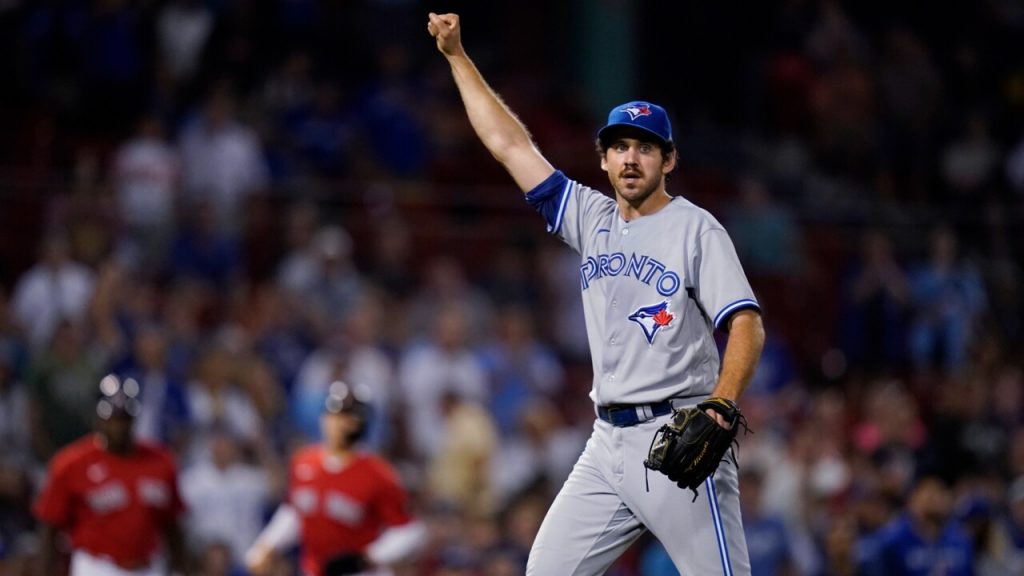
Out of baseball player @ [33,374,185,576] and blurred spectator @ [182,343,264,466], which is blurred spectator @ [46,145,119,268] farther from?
baseball player @ [33,374,185,576]

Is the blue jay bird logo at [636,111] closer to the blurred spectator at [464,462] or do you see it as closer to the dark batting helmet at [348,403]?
the dark batting helmet at [348,403]

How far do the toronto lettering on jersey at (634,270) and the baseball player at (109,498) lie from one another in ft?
11.9

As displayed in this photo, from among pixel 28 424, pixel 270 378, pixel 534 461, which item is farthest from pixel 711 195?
pixel 28 424

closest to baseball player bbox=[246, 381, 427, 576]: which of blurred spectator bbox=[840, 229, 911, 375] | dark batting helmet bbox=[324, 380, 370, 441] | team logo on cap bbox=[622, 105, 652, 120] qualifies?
dark batting helmet bbox=[324, 380, 370, 441]

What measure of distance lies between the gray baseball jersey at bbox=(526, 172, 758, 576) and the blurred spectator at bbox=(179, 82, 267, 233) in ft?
26.9

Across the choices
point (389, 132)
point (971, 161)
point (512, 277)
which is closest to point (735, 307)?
point (512, 277)

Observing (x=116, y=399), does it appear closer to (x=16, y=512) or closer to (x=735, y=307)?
(x=16, y=512)

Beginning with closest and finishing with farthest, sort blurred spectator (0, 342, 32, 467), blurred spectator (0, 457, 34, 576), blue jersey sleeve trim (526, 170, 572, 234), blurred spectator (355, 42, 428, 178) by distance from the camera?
blue jersey sleeve trim (526, 170, 572, 234)
blurred spectator (0, 457, 34, 576)
blurred spectator (0, 342, 32, 467)
blurred spectator (355, 42, 428, 178)

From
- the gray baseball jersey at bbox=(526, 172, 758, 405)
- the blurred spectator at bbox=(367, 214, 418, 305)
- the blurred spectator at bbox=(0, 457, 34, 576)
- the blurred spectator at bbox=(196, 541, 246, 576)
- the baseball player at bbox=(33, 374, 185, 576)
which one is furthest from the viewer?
the blurred spectator at bbox=(367, 214, 418, 305)

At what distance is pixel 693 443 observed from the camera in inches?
221

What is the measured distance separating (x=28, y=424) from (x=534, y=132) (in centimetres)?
747

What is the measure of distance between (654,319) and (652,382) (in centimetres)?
23

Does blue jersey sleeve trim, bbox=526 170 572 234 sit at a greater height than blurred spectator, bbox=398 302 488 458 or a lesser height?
greater

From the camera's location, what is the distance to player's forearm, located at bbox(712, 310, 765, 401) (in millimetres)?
5766
